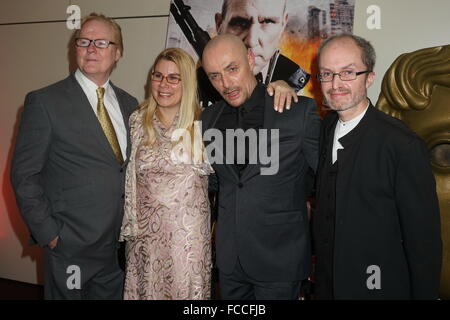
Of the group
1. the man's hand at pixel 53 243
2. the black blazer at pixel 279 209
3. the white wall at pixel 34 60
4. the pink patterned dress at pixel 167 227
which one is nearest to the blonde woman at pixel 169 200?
the pink patterned dress at pixel 167 227

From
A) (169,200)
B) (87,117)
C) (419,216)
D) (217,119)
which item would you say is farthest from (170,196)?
(419,216)

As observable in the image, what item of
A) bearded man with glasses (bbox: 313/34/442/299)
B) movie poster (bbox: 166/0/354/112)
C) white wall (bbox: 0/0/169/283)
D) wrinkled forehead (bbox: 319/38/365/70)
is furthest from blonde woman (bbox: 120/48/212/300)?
white wall (bbox: 0/0/169/283)

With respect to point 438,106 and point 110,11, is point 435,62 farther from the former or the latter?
point 110,11

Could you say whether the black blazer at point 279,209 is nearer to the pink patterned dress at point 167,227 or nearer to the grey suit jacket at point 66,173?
the pink patterned dress at point 167,227

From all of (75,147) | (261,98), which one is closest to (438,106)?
(261,98)

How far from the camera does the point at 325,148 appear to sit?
1.81 meters

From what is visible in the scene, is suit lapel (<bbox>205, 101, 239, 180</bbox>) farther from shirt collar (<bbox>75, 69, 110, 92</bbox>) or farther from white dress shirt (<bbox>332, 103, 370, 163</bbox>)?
shirt collar (<bbox>75, 69, 110, 92</bbox>)

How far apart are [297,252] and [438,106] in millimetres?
1207

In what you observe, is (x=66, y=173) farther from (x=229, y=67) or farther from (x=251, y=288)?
(x=251, y=288)

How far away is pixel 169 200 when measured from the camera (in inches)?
81.5

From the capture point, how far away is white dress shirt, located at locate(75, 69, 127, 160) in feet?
7.43

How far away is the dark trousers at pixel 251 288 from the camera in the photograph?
75.9 inches

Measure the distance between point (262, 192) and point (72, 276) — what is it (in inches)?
46.8
